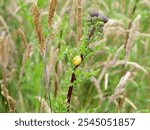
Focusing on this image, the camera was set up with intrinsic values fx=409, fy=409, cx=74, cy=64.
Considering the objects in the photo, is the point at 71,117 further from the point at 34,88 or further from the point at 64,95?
the point at 34,88

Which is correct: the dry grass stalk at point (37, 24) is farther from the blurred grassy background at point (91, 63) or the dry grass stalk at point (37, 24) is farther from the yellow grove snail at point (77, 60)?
the blurred grassy background at point (91, 63)

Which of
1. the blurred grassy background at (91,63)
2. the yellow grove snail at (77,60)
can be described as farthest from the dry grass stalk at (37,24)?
the blurred grassy background at (91,63)

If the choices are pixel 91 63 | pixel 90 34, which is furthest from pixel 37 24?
pixel 91 63

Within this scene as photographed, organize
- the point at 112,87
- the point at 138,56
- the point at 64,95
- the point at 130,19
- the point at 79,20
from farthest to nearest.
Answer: the point at 138,56 → the point at 112,87 → the point at 130,19 → the point at 64,95 → the point at 79,20

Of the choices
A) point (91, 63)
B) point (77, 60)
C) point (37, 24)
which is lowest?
point (91, 63)

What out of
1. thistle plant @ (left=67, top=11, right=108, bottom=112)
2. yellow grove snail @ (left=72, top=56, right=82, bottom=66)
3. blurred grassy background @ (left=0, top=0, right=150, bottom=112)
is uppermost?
thistle plant @ (left=67, top=11, right=108, bottom=112)

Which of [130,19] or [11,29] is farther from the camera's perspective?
[11,29]

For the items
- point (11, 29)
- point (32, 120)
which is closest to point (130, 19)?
point (32, 120)

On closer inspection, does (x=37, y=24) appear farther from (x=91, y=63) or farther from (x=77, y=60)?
(x=91, y=63)

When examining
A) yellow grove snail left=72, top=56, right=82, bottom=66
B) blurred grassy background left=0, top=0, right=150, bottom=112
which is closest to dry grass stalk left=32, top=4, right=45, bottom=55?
yellow grove snail left=72, top=56, right=82, bottom=66

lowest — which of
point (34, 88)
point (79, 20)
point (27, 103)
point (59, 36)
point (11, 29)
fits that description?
point (27, 103)

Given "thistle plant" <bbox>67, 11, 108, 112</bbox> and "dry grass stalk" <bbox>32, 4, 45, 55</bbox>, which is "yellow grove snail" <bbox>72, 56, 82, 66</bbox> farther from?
"dry grass stalk" <bbox>32, 4, 45, 55</bbox>
